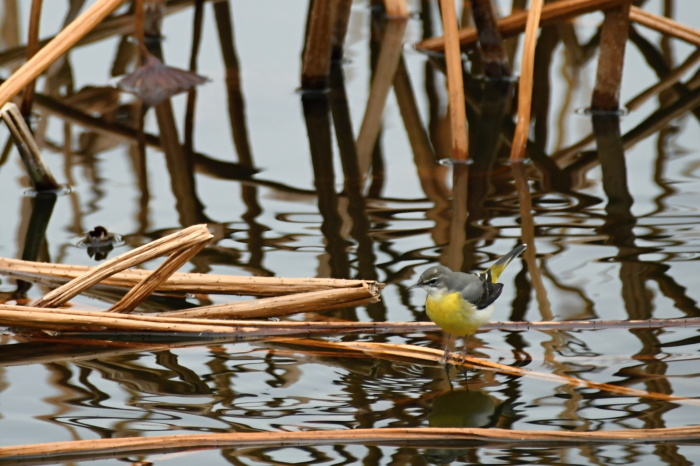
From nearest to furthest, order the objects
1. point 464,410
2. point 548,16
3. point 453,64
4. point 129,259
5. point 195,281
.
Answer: point 464,410
point 129,259
point 195,281
point 453,64
point 548,16

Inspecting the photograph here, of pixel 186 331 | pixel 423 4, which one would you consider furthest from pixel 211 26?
pixel 186 331

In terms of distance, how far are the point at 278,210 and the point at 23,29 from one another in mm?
4224

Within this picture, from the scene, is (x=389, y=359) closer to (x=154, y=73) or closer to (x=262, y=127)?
(x=262, y=127)

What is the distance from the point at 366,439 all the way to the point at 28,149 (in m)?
3.19

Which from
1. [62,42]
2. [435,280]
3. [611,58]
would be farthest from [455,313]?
[611,58]

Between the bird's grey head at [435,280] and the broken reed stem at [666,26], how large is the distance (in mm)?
3908

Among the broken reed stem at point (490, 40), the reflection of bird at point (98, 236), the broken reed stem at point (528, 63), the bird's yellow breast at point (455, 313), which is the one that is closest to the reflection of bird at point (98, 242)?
the reflection of bird at point (98, 236)

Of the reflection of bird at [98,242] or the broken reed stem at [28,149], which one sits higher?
the broken reed stem at [28,149]

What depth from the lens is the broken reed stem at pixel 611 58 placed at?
21.3 ft

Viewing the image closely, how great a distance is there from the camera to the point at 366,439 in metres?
3.35

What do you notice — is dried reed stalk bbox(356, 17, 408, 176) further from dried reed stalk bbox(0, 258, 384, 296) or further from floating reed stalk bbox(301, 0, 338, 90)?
dried reed stalk bbox(0, 258, 384, 296)

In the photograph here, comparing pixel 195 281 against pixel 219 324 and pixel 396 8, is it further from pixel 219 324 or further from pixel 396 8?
pixel 396 8

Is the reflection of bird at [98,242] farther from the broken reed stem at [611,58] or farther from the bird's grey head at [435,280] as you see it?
the broken reed stem at [611,58]

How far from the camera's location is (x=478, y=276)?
13.7 feet
